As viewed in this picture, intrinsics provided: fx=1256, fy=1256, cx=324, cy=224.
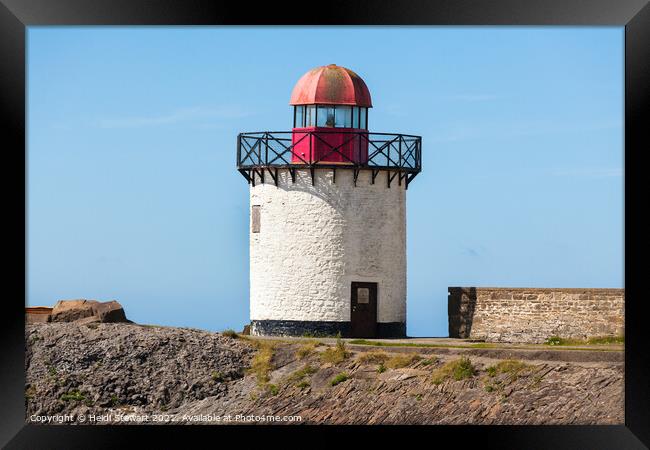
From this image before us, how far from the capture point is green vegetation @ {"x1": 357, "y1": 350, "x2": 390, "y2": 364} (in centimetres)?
2858

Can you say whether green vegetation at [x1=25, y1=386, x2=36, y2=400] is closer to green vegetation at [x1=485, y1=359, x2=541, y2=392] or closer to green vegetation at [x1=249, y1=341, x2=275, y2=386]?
green vegetation at [x1=249, y1=341, x2=275, y2=386]

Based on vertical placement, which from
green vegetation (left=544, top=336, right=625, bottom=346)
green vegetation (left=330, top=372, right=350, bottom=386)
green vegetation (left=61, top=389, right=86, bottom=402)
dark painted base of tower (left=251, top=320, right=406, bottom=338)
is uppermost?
dark painted base of tower (left=251, top=320, right=406, bottom=338)

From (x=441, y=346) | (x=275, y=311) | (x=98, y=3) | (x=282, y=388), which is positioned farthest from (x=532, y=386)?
(x=98, y=3)

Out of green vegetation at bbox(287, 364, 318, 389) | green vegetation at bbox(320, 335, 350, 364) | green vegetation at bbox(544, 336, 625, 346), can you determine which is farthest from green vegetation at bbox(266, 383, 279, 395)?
green vegetation at bbox(544, 336, 625, 346)

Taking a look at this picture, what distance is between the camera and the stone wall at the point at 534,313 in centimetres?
3012

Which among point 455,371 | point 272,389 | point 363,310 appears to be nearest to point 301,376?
point 272,389

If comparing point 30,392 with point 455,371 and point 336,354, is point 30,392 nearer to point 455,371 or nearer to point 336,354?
point 336,354

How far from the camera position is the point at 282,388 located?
28.8 meters

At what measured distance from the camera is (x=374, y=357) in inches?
1129

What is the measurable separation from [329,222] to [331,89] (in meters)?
3.43

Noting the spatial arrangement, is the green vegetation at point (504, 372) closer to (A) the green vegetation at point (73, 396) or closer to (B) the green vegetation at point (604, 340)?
(B) the green vegetation at point (604, 340)

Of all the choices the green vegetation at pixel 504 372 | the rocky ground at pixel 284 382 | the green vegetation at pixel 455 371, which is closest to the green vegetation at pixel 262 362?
the rocky ground at pixel 284 382

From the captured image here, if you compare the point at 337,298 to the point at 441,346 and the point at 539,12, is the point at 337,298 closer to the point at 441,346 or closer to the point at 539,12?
the point at 441,346

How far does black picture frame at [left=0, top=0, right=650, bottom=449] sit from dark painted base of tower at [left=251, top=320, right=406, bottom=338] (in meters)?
14.4
